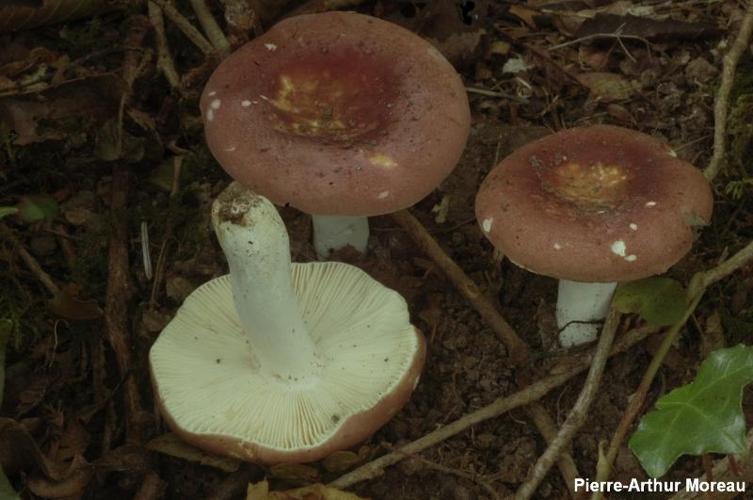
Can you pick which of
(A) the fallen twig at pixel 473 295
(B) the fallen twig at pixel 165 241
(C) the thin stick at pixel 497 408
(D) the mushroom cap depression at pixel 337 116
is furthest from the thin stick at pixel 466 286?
(B) the fallen twig at pixel 165 241

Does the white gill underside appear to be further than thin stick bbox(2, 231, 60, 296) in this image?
No

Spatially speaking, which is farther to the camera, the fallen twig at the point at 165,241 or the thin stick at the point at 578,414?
the fallen twig at the point at 165,241

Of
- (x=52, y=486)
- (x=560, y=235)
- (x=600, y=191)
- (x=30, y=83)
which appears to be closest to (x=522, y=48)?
(x=600, y=191)

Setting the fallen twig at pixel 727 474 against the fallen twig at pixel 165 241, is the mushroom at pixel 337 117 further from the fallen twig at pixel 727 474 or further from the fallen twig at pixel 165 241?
the fallen twig at pixel 727 474

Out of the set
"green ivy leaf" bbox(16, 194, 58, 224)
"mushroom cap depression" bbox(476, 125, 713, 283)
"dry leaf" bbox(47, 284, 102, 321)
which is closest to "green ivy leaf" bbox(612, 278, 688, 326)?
"mushroom cap depression" bbox(476, 125, 713, 283)

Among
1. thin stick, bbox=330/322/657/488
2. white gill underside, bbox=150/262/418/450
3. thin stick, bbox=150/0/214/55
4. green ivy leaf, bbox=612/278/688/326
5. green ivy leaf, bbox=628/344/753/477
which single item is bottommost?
thin stick, bbox=330/322/657/488

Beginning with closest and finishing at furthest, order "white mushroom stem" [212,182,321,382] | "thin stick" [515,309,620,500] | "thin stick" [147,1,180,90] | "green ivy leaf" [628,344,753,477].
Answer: "green ivy leaf" [628,344,753,477]
"white mushroom stem" [212,182,321,382]
"thin stick" [515,309,620,500]
"thin stick" [147,1,180,90]

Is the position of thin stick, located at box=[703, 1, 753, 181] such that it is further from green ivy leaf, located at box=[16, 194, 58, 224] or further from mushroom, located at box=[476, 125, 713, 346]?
green ivy leaf, located at box=[16, 194, 58, 224]
